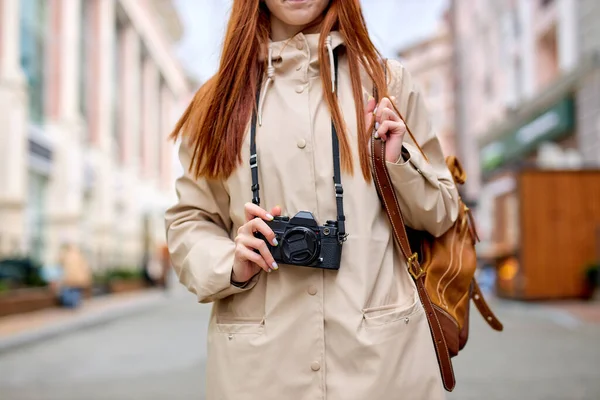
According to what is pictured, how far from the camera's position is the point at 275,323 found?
1696 mm

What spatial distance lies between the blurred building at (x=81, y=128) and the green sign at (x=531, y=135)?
42.0ft

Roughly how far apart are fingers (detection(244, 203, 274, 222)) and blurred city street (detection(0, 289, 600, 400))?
14.2ft

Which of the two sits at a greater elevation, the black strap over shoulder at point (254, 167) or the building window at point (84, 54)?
the building window at point (84, 54)

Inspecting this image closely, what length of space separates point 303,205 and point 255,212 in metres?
0.14

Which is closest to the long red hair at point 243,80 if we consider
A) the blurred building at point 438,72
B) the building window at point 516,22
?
the building window at point 516,22

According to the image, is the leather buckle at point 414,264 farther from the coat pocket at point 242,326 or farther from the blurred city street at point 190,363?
the blurred city street at point 190,363

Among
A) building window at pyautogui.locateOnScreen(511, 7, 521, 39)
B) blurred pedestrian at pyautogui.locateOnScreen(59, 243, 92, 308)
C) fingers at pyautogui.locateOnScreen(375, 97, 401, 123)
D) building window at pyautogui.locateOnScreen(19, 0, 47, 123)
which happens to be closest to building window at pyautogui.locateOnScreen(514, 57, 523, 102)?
building window at pyautogui.locateOnScreen(511, 7, 521, 39)

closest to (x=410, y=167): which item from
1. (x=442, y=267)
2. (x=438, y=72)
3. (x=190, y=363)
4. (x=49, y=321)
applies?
(x=442, y=267)

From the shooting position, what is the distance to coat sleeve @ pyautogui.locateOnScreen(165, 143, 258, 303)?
1.76 m

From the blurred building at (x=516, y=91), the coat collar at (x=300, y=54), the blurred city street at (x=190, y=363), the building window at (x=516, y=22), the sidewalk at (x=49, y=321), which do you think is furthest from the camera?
the building window at (x=516, y=22)

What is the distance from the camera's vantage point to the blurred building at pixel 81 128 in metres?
18.3

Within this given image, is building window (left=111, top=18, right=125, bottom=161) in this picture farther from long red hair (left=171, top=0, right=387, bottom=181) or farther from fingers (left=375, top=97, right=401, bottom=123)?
fingers (left=375, top=97, right=401, bottom=123)

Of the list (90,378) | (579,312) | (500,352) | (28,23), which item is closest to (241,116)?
(90,378)

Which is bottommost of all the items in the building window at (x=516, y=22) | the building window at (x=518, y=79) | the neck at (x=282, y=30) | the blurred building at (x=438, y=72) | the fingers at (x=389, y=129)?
the fingers at (x=389, y=129)
